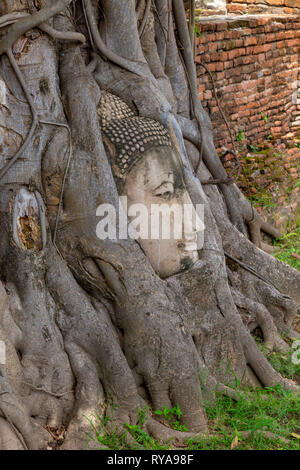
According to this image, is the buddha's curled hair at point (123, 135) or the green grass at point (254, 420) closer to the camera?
the green grass at point (254, 420)

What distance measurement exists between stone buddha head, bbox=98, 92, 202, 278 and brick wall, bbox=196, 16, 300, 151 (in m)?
2.37

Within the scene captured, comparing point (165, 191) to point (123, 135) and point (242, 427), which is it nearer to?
point (123, 135)

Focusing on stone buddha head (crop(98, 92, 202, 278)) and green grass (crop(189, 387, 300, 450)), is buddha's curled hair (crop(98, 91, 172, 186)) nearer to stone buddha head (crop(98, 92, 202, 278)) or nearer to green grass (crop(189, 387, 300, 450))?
stone buddha head (crop(98, 92, 202, 278))

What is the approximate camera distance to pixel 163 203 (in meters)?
3.61

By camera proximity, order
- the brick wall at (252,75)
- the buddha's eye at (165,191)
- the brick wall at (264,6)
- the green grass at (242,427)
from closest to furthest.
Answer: the green grass at (242,427), the buddha's eye at (165,191), the brick wall at (252,75), the brick wall at (264,6)

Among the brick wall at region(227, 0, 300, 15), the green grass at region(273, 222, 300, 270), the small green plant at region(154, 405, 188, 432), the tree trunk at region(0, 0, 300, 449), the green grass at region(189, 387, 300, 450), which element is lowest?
the green grass at region(273, 222, 300, 270)

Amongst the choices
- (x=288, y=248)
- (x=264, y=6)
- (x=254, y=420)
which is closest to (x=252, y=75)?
(x=288, y=248)

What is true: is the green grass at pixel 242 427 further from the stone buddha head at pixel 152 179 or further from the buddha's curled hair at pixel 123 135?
the buddha's curled hair at pixel 123 135

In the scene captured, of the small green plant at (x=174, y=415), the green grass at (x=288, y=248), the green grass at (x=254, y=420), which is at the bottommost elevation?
the green grass at (x=288, y=248)

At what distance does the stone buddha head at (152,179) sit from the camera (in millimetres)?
3447

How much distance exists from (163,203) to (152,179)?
0.53ft

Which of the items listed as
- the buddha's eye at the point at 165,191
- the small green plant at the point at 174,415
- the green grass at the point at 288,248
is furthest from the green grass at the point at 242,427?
the green grass at the point at 288,248

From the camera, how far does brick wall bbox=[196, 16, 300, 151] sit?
5.95m

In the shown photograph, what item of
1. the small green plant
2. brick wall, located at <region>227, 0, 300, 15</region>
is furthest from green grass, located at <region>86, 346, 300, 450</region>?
brick wall, located at <region>227, 0, 300, 15</region>
